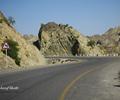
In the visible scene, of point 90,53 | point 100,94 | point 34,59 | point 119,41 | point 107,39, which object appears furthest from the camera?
point 107,39

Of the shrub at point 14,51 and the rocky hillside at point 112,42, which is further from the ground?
the rocky hillside at point 112,42

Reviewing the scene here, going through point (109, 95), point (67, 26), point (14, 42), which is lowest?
point (109, 95)

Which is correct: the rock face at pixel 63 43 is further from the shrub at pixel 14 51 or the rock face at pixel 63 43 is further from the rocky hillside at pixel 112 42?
the shrub at pixel 14 51

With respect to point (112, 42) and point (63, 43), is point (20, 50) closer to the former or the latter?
point (63, 43)

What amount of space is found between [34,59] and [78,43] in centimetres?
5952

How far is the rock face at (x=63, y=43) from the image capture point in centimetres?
10788

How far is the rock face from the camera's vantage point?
107875mm

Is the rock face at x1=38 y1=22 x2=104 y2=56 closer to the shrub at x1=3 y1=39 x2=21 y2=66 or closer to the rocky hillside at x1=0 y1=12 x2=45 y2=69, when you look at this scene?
the rocky hillside at x1=0 y1=12 x2=45 y2=69

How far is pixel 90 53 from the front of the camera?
107375mm

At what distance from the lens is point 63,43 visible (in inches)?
4257

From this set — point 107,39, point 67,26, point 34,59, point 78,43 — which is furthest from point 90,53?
point 107,39

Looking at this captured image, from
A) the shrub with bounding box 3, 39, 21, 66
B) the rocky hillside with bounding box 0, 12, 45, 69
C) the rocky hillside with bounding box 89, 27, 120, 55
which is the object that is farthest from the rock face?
the shrub with bounding box 3, 39, 21, 66

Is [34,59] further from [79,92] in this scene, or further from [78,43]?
[78,43]

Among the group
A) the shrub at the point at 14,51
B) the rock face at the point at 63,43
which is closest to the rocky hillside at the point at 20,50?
the shrub at the point at 14,51
